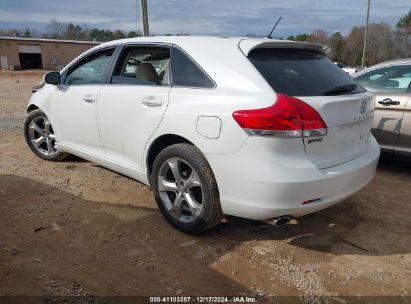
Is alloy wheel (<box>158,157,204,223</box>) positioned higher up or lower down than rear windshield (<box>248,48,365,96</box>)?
lower down

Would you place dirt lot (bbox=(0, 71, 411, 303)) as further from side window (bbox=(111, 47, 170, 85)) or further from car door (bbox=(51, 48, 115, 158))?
side window (bbox=(111, 47, 170, 85))

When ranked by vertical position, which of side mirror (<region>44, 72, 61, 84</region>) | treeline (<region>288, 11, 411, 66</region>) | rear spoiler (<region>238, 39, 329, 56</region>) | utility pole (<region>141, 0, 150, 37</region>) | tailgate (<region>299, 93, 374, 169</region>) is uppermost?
utility pole (<region>141, 0, 150, 37</region>)

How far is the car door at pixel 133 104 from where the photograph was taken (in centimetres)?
369

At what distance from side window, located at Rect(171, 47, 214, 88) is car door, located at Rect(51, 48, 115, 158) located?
1.04 meters

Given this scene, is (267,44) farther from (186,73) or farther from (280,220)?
(280,220)

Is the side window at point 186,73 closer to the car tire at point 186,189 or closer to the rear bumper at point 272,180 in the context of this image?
the car tire at point 186,189

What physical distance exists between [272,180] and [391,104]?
3146 millimetres

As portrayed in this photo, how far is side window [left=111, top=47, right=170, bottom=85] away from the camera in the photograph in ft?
12.6

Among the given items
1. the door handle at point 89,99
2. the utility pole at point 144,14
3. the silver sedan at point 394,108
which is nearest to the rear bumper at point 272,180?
the door handle at point 89,99

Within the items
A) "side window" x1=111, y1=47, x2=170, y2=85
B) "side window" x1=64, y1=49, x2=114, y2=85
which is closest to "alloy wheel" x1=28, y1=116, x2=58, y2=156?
"side window" x1=64, y1=49, x2=114, y2=85

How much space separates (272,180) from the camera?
292cm

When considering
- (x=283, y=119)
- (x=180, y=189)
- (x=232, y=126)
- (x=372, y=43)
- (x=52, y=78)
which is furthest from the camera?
(x=372, y=43)

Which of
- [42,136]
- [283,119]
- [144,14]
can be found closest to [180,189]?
[283,119]

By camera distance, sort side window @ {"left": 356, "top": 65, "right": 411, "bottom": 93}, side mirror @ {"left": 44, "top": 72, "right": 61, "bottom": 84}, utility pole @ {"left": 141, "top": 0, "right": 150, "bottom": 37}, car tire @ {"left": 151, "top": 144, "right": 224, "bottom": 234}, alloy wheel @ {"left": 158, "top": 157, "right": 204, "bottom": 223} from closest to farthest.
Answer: car tire @ {"left": 151, "top": 144, "right": 224, "bottom": 234} < alloy wheel @ {"left": 158, "top": 157, "right": 204, "bottom": 223} < side mirror @ {"left": 44, "top": 72, "right": 61, "bottom": 84} < side window @ {"left": 356, "top": 65, "right": 411, "bottom": 93} < utility pole @ {"left": 141, "top": 0, "right": 150, "bottom": 37}
